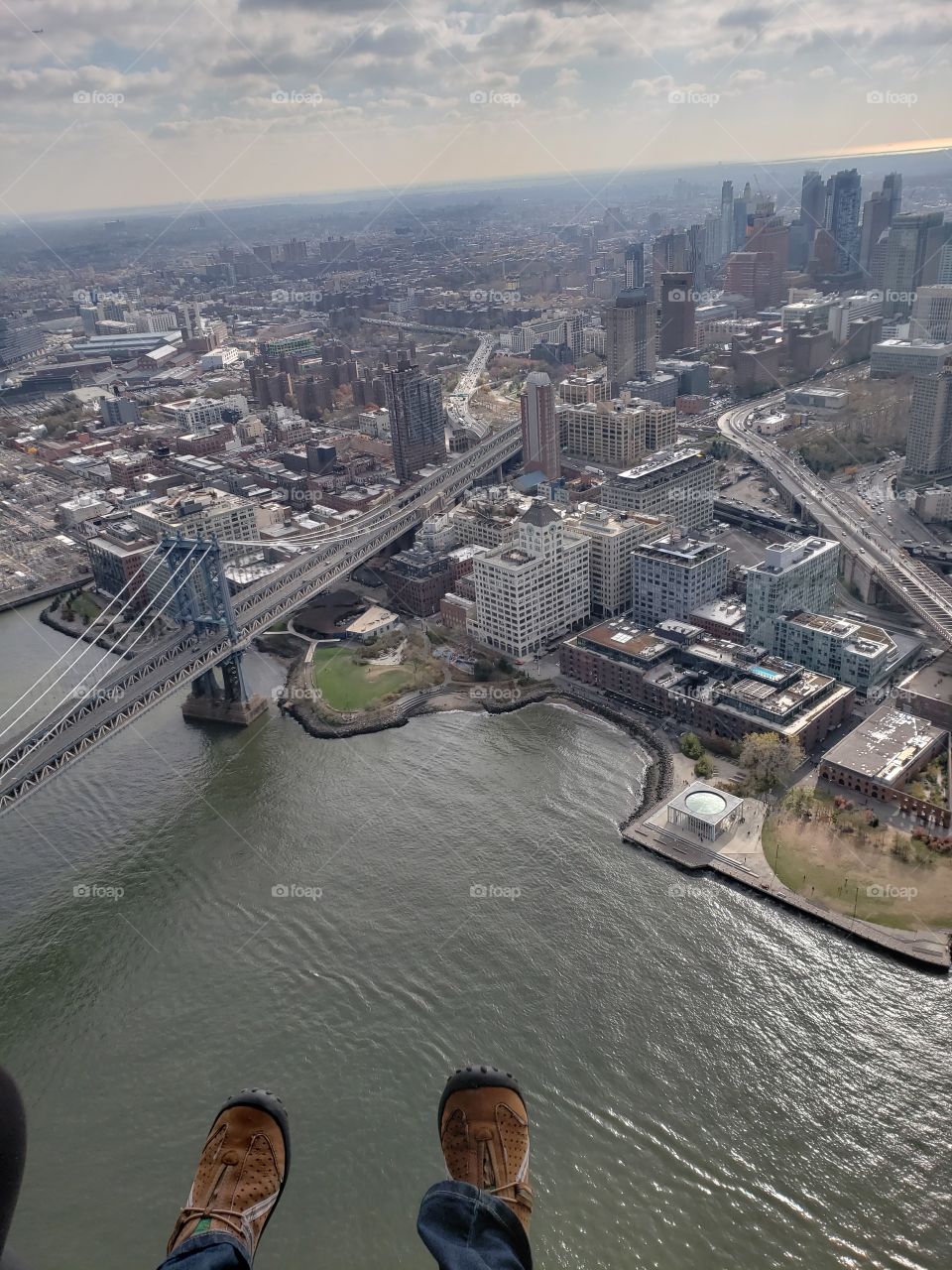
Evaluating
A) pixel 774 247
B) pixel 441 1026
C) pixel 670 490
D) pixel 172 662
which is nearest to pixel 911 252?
pixel 774 247

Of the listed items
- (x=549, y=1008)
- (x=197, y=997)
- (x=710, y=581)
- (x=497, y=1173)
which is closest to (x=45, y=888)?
(x=197, y=997)

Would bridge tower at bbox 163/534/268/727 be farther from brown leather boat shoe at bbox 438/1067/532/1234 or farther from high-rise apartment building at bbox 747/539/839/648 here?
brown leather boat shoe at bbox 438/1067/532/1234

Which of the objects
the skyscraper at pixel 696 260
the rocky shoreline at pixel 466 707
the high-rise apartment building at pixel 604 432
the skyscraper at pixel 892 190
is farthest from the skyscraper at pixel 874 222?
the rocky shoreline at pixel 466 707

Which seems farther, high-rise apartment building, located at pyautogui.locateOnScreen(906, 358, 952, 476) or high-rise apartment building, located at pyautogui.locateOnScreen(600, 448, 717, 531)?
high-rise apartment building, located at pyautogui.locateOnScreen(906, 358, 952, 476)

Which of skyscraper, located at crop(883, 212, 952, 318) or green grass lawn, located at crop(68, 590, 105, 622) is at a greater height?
skyscraper, located at crop(883, 212, 952, 318)

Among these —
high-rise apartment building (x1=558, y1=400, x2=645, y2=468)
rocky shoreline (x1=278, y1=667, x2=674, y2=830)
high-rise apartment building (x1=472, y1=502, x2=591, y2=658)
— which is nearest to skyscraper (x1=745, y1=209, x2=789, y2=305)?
high-rise apartment building (x1=558, y1=400, x2=645, y2=468)

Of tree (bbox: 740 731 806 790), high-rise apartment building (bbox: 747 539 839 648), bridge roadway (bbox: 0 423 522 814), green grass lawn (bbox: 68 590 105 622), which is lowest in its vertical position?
green grass lawn (bbox: 68 590 105 622)

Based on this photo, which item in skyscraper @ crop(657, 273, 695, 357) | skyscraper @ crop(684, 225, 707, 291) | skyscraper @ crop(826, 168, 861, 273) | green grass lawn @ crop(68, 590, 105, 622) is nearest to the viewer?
green grass lawn @ crop(68, 590, 105, 622)
